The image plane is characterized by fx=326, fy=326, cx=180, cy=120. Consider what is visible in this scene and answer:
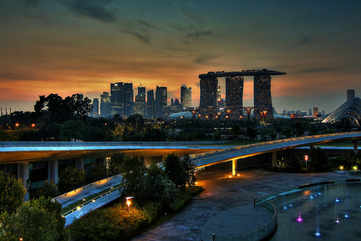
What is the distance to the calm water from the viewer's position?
21.2m

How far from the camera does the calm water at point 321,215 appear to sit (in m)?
21.2

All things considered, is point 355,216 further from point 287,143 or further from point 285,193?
point 287,143

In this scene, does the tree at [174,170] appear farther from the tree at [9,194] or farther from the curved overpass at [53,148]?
the tree at [9,194]

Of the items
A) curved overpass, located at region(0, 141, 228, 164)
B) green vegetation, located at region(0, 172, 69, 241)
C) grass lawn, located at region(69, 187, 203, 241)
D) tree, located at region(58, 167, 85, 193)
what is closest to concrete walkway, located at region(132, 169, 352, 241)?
grass lawn, located at region(69, 187, 203, 241)

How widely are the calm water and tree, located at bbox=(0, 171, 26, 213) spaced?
53.2 feet

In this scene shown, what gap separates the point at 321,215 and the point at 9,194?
22429 mm

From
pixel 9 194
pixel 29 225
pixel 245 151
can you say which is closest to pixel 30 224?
pixel 29 225

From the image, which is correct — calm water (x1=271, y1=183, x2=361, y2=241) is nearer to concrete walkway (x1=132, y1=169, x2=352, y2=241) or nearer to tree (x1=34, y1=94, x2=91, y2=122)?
concrete walkway (x1=132, y1=169, x2=352, y2=241)

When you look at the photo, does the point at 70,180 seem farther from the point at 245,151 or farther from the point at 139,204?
the point at 245,151

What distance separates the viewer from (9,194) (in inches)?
768

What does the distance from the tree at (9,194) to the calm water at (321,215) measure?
16.2 m

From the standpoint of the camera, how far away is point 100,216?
20.6 m

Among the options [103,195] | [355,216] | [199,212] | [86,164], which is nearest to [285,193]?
[355,216]

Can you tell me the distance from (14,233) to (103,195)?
446 inches
